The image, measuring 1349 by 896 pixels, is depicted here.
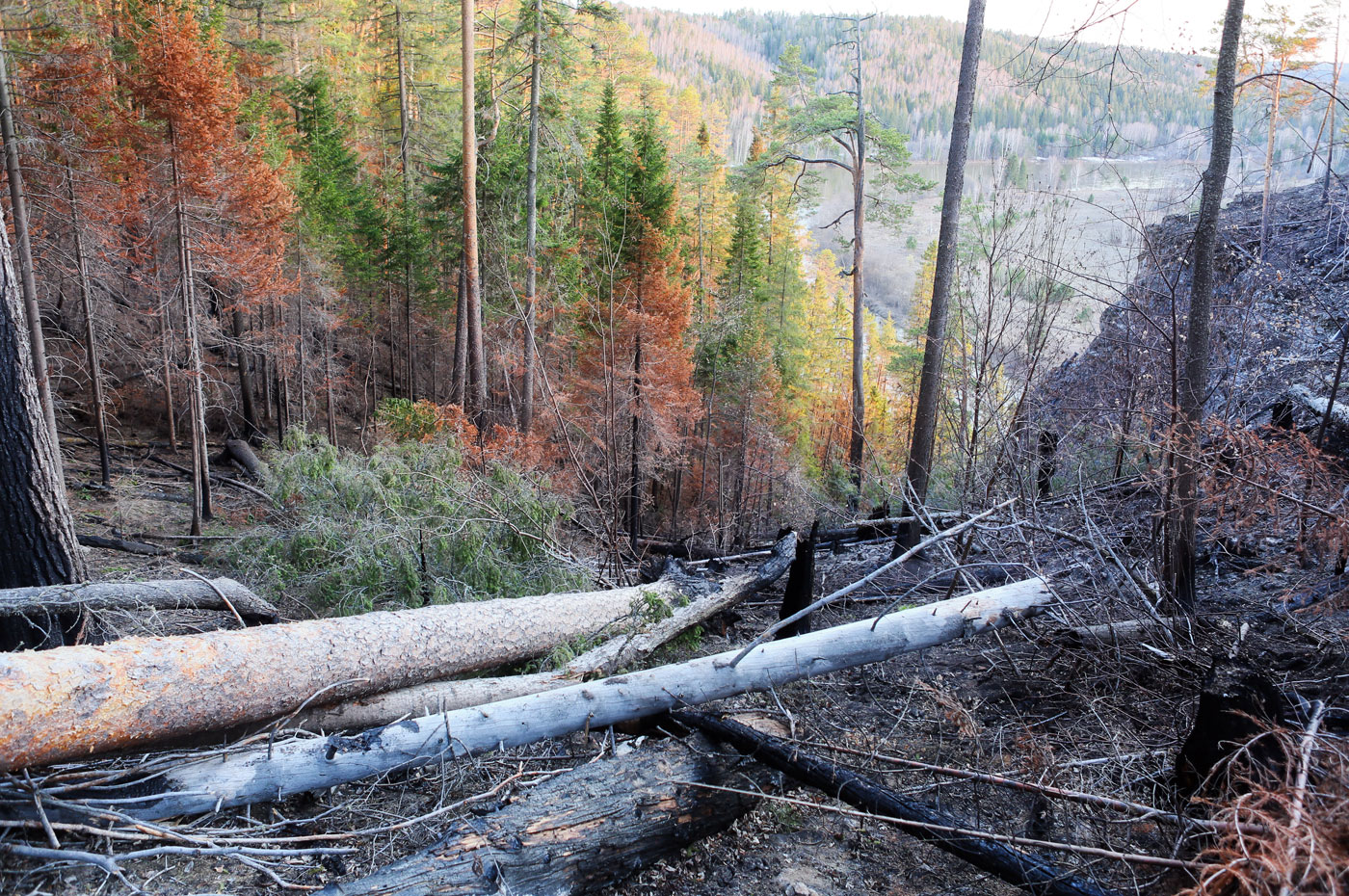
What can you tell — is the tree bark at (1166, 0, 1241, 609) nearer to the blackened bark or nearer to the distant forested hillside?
the distant forested hillside

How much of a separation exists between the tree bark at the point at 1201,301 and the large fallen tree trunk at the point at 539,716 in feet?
4.88

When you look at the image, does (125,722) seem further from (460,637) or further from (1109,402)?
(1109,402)

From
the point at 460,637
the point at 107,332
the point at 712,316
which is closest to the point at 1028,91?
the point at 460,637

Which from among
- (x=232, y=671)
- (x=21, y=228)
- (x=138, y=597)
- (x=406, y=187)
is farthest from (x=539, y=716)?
(x=406, y=187)

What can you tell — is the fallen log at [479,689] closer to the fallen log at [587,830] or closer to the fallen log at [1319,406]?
the fallen log at [587,830]

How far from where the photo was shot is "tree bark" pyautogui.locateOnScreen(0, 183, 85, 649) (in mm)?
5246

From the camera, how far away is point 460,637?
517 centimetres

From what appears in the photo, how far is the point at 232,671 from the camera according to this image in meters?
3.98

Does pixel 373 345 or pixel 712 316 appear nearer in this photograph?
pixel 712 316

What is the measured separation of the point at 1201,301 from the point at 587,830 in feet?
20.4

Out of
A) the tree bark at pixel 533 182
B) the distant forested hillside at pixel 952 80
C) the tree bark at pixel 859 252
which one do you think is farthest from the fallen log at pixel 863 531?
the tree bark at pixel 533 182

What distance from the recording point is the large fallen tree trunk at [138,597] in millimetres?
4770

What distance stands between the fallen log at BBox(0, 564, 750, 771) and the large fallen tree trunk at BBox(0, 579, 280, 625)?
3.78ft

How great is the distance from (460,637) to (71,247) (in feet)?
55.1
